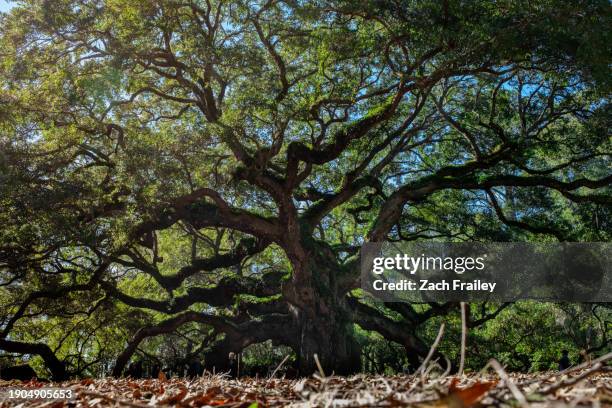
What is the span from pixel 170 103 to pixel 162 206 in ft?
10.6

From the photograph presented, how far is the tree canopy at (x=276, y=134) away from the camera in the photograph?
8.35 m

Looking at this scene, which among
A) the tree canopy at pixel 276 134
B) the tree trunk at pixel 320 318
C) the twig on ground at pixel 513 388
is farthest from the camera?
the tree trunk at pixel 320 318

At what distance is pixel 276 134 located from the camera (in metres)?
10.0

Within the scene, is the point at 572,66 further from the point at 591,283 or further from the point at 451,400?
the point at 451,400

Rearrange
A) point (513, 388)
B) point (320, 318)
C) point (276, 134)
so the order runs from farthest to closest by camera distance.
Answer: point (320, 318) → point (276, 134) → point (513, 388)

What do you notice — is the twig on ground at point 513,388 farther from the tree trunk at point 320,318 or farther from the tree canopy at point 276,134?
the tree trunk at point 320,318

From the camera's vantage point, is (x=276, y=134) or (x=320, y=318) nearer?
(x=276, y=134)

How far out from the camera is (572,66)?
847 cm

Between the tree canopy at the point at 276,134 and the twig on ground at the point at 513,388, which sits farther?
the tree canopy at the point at 276,134

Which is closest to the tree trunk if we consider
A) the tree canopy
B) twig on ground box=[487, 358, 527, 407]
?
the tree canopy

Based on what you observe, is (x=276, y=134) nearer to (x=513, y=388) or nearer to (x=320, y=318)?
(x=320, y=318)

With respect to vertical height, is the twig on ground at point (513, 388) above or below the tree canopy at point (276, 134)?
below

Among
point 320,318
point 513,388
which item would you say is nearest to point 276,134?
point 320,318

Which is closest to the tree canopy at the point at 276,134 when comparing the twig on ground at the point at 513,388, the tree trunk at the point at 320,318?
the tree trunk at the point at 320,318
